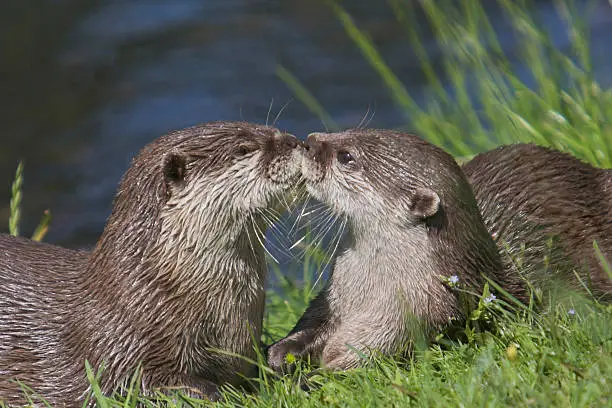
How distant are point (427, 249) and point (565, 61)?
1790mm

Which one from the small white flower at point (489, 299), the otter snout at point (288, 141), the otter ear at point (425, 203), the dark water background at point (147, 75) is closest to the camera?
the small white flower at point (489, 299)

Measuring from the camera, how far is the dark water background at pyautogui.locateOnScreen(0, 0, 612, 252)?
343 inches

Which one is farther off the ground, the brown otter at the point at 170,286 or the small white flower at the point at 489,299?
the brown otter at the point at 170,286

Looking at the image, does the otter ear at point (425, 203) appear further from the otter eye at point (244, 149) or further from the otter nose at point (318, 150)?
the otter eye at point (244, 149)

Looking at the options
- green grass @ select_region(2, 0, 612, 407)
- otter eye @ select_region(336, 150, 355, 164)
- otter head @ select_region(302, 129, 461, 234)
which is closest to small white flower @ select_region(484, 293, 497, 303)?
green grass @ select_region(2, 0, 612, 407)

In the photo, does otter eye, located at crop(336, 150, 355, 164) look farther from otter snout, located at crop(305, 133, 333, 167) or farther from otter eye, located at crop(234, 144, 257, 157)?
otter eye, located at crop(234, 144, 257, 157)

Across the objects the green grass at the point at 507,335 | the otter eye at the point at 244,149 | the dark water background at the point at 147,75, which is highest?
the dark water background at the point at 147,75

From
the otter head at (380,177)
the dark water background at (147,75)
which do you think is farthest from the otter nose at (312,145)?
the dark water background at (147,75)

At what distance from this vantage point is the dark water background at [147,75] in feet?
28.6

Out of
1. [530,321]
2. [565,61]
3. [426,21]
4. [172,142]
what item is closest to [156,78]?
[426,21]

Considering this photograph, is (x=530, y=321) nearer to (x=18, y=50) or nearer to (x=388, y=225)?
(x=388, y=225)

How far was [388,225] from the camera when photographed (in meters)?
4.18

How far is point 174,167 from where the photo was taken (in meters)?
4.03

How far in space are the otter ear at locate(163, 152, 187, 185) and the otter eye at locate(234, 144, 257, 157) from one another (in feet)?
0.63
